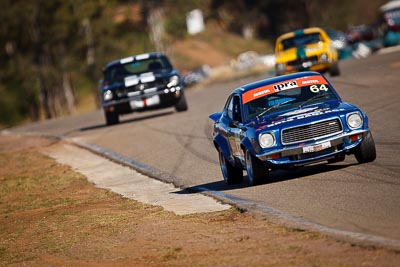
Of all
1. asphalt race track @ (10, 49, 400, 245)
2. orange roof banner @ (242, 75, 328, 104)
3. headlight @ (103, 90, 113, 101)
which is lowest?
asphalt race track @ (10, 49, 400, 245)

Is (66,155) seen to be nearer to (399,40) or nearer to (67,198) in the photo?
(67,198)

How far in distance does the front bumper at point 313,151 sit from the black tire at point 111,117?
16076mm

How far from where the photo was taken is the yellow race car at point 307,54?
30.4 metres

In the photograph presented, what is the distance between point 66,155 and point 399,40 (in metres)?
29.3

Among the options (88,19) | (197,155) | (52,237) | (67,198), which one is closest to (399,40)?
(88,19)

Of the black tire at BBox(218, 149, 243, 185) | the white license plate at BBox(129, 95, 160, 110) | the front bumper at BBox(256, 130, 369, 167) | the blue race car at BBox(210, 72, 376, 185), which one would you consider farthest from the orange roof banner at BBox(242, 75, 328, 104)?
the white license plate at BBox(129, 95, 160, 110)

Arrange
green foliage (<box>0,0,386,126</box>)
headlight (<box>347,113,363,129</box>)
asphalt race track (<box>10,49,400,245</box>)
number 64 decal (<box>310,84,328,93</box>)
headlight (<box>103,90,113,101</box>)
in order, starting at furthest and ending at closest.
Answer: green foliage (<box>0,0,386,126</box>) < headlight (<box>103,90,113,101</box>) < number 64 decal (<box>310,84,328,93</box>) < headlight (<box>347,113,363,129</box>) < asphalt race track (<box>10,49,400,245</box>)

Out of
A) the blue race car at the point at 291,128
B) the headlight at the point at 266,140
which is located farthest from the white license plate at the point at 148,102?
the headlight at the point at 266,140

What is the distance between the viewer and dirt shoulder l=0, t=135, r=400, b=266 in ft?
27.3

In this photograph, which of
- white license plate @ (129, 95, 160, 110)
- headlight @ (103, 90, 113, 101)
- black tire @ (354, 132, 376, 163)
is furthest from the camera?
headlight @ (103, 90, 113, 101)

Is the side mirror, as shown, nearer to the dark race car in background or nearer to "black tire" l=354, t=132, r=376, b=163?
"black tire" l=354, t=132, r=376, b=163

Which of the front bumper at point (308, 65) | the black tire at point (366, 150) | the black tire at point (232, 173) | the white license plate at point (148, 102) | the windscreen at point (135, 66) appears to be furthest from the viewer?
the front bumper at point (308, 65)

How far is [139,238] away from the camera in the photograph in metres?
10.4

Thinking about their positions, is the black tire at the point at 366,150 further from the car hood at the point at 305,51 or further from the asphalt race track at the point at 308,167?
the car hood at the point at 305,51
